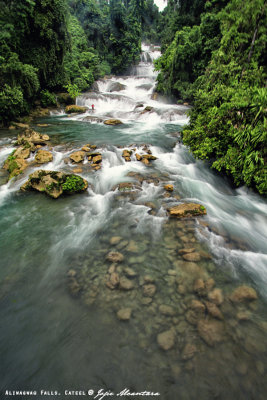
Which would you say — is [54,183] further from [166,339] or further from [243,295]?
[243,295]

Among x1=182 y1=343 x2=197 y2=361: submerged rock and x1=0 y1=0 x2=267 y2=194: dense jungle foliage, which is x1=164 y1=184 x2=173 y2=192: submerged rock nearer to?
x1=0 y1=0 x2=267 y2=194: dense jungle foliage

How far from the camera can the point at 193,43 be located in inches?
682

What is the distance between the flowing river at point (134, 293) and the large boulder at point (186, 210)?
0.64ft

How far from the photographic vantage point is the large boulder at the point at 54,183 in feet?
19.4

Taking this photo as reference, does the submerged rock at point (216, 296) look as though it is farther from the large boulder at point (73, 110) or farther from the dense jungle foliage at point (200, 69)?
the large boulder at point (73, 110)

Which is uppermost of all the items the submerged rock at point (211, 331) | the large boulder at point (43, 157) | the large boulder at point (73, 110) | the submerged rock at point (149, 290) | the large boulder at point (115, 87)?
the large boulder at point (115, 87)

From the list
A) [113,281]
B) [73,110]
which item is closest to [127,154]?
[113,281]

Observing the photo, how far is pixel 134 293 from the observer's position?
3234 millimetres

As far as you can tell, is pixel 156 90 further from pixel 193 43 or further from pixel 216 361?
pixel 216 361

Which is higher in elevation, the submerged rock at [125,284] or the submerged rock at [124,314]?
the submerged rock at [125,284]

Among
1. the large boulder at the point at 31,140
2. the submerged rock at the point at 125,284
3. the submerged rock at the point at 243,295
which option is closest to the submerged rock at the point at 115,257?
the submerged rock at the point at 125,284

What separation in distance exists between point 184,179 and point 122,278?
5.11 metres

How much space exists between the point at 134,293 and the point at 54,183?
14.5ft

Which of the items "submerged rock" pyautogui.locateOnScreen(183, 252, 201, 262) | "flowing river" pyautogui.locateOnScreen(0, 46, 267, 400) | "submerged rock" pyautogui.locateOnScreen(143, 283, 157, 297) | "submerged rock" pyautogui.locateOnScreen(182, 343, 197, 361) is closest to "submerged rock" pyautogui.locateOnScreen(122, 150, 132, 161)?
"flowing river" pyautogui.locateOnScreen(0, 46, 267, 400)
